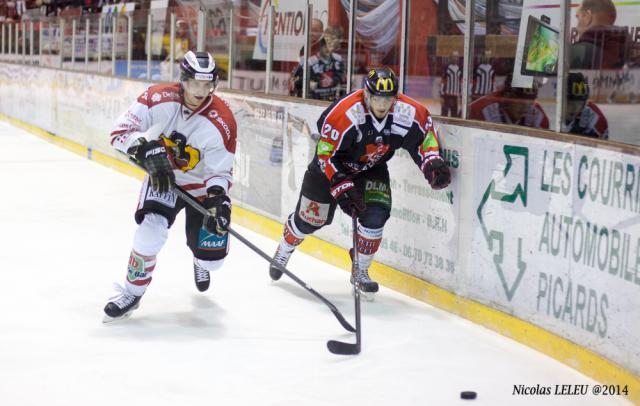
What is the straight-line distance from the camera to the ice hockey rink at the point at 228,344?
3156 millimetres

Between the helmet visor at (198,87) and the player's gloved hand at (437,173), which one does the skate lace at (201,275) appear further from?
the player's gloved hand at (437,173)

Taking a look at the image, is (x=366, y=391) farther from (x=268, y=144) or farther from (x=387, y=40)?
(x=268, y=144)

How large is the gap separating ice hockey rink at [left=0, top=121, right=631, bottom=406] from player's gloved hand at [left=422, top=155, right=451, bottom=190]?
581mm

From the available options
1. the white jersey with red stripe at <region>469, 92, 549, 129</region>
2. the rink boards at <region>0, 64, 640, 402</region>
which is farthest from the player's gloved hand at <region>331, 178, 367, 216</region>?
the white jersey with red stripe at <region>469, 92, 549, 129</region>

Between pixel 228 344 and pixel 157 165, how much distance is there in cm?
75

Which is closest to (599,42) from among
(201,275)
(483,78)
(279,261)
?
(483,78)

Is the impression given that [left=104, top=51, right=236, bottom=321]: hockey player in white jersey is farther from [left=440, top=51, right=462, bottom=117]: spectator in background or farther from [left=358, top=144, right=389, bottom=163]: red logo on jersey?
[left=440, top=51, right=462, bottom=117]: spectator in background

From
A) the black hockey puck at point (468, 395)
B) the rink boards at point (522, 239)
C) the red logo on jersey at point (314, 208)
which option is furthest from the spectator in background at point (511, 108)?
the black hockey puck at point (468, 395)

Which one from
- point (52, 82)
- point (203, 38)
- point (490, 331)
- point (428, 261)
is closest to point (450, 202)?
point (428, 261)

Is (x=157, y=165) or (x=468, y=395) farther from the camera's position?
(x=157, y=165)

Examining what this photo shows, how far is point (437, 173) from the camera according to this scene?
4.20 metres

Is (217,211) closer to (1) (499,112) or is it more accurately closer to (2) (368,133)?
(2) (368,133)

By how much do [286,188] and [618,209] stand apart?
9.58ft

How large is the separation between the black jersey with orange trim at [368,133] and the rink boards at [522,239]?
0.53ft
